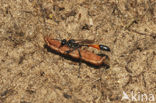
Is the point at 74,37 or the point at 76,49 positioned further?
the point at 74,37

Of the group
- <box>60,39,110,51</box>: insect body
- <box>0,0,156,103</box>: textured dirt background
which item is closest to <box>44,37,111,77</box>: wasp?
<box>60,39,110,51</box>: insect body

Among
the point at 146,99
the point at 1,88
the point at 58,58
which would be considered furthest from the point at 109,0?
the point at 1,88

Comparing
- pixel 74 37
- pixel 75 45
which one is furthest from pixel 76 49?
pixel 74 37

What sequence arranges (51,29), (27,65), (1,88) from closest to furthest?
(1,88), (27,65), (51,29)

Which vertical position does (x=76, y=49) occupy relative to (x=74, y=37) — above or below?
below

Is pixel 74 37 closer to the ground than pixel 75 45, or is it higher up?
higher up

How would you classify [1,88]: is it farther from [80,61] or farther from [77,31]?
[77,31]

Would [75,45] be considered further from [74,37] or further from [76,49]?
[74,37]

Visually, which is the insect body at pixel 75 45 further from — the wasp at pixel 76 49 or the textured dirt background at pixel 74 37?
the textured dirt background at pixel 74 37

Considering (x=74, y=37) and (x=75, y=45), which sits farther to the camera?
(x=74, y=37)
